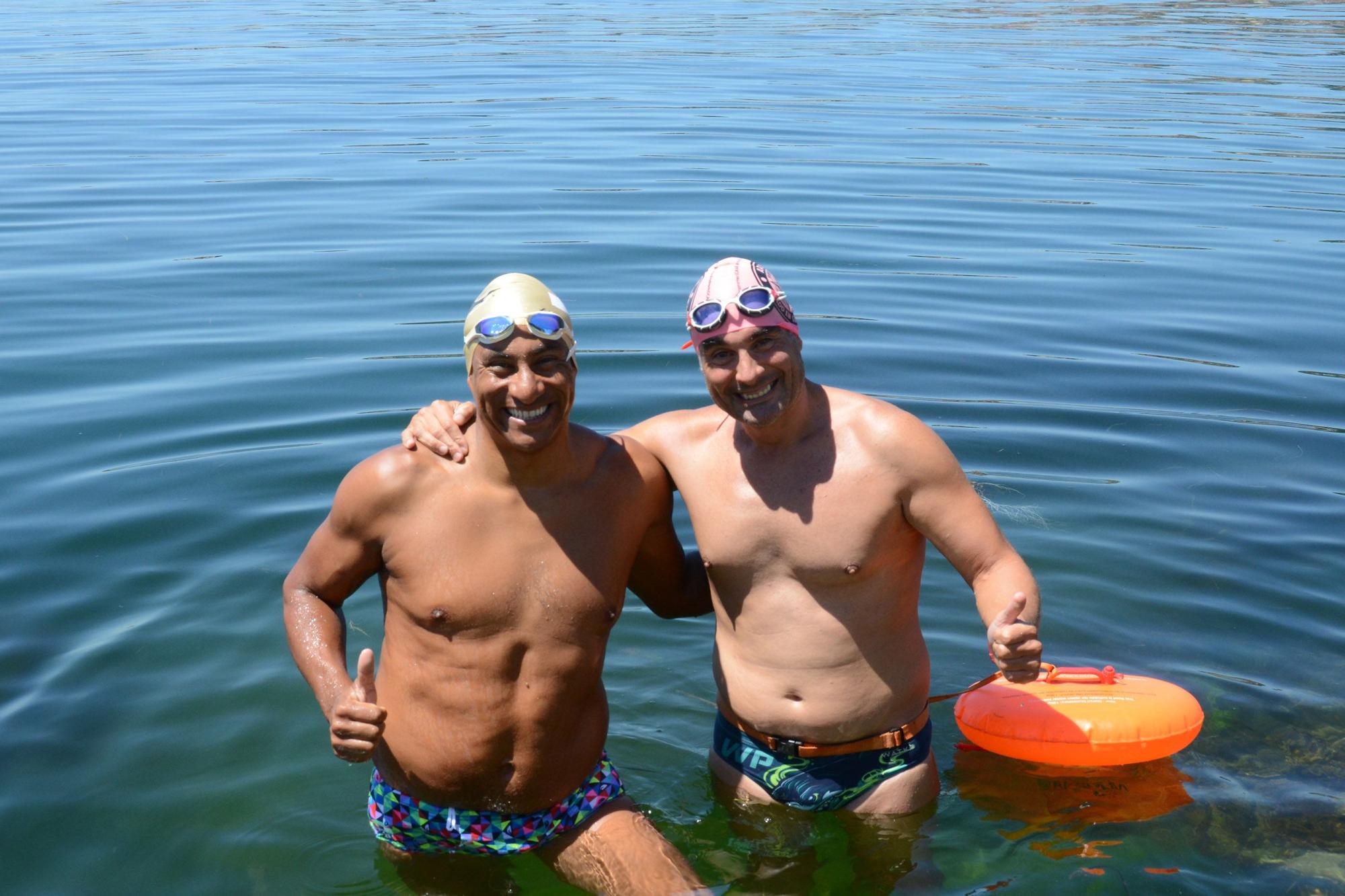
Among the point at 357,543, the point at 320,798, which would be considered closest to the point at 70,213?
the point at 320,798

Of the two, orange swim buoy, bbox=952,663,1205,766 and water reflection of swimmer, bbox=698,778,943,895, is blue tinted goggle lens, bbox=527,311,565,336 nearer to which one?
water reflection of swimmer, bbox=698,778,943,895

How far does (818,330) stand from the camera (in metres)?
10.9

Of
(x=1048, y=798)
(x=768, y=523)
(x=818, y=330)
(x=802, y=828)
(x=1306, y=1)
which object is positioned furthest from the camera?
(x=1306, y=1)

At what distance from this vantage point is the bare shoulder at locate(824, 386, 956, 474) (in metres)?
4.50

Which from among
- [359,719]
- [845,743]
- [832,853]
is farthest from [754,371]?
[832,853]

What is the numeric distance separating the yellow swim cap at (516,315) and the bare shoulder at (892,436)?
0.99 meters

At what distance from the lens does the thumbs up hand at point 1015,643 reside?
402 cm

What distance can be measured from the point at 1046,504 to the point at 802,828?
368cm

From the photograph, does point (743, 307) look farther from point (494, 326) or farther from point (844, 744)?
point (844, 744)

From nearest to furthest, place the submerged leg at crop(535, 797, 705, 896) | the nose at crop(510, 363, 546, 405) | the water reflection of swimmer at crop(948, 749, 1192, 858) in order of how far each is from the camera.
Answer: the nose at crop(510, 363, 546, 405) → the submerged leg at crop(535, 797, 705, 896) → the water reflection of swimmer at crop(948, 749, 1192, 858)

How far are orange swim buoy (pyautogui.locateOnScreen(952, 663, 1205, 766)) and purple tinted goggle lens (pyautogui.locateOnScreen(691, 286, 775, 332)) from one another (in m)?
2.03

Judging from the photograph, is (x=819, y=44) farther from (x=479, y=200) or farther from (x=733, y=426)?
(x=733, y=426)

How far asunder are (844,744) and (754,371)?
4.51ft

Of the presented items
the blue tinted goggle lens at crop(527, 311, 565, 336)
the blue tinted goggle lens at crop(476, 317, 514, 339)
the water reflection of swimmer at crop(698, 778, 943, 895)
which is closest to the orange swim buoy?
the water reflection of swimmer at crop(698, 778, 943, 895)
